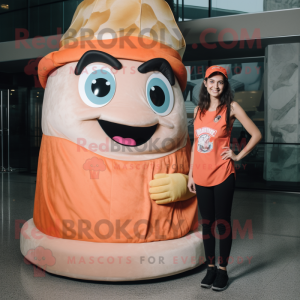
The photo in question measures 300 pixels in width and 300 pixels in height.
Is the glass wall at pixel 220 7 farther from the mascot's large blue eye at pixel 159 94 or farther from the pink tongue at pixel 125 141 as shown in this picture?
the pink tongue at pixel 125 141

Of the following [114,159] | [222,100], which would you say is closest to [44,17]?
[114,159]

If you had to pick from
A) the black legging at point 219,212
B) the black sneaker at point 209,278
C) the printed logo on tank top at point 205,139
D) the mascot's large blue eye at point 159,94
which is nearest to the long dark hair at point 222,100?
the printed logo on tank top at point 205,139

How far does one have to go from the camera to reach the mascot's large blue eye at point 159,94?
263 centimetres

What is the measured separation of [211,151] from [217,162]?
3.3 inches

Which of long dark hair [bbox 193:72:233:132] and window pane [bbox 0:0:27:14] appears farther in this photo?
window pane [bbox 0:0:27:14]

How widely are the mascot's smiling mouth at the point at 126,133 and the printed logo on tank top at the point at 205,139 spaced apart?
0.40 metres

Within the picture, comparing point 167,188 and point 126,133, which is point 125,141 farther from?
point 167,188

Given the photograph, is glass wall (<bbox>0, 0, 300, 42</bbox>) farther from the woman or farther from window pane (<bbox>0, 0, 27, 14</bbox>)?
the woman

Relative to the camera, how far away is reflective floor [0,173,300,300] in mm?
2324

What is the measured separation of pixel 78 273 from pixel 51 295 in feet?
0.71

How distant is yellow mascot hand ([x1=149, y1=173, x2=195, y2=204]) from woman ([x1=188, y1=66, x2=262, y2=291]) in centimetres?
20

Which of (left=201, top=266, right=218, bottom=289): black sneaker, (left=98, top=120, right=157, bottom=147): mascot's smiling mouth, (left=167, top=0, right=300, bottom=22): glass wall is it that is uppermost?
(left=167, top=0, right=300, bottom=22): glass wall

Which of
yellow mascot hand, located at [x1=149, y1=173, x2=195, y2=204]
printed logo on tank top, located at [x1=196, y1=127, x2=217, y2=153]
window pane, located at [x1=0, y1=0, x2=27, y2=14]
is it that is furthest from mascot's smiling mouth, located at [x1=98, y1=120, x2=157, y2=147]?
window pane, located at [x1=0, y1=0, x2=27, y2=14]

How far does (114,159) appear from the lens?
2512mm
